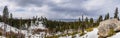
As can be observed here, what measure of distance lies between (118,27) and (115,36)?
4.66 meters

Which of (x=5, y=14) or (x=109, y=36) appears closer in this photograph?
(x=109, y=36)

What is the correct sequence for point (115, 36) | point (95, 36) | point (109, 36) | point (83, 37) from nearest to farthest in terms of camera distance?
point (115, 36)
point (109, 36)
point (95, 36)
point (83, 37)

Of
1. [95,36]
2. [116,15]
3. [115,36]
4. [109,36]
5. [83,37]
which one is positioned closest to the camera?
[115,36]

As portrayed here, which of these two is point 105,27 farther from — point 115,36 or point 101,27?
point 115,36

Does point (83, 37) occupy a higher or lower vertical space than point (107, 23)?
lower

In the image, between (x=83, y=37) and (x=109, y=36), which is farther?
(x=83, y=37)

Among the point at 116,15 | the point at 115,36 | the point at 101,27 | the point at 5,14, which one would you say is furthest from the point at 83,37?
the point at 5,14

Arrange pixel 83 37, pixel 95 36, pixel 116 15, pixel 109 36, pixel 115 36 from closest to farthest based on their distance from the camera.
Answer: pixel 115 36 → pixel 109 36 → pixel 95 36 → pixel 83 37 → pixel 116 15

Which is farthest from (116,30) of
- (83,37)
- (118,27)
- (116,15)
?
(116,15)

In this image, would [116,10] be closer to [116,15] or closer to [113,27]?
[116,15]

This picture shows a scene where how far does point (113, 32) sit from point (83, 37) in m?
25.6

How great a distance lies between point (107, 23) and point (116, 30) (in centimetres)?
376

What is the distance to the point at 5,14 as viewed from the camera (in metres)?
187

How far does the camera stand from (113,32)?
222ft
